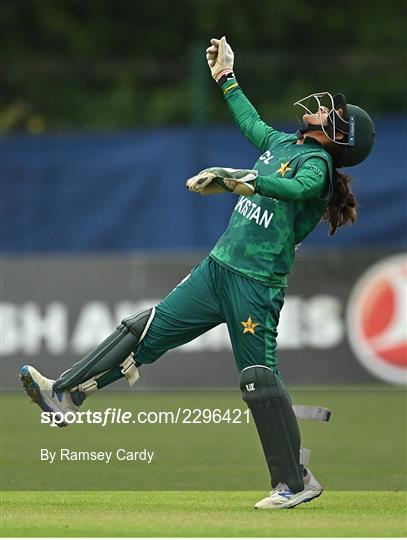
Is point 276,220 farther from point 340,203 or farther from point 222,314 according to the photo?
point 222,314

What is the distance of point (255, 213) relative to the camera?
8773 mm

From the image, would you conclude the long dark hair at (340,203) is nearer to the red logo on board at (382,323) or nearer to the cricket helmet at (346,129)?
the cricket helmet at (346,129)

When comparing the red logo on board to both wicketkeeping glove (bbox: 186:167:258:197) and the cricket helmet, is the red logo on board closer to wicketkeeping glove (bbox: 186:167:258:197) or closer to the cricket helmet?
the cricket helmet

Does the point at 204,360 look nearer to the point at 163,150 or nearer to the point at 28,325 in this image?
the point at 28,325

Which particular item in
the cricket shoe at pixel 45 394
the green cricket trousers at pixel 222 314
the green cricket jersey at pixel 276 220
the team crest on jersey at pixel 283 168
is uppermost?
the team crest on jersey at pixel 283 168

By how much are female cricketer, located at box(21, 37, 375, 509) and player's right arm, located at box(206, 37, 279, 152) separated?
13cm

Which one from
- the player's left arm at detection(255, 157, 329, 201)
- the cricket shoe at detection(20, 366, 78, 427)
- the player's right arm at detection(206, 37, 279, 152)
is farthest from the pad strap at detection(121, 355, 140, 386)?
the player's right arm at detection(206, 37, 279, 152)

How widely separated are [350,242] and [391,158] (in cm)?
122

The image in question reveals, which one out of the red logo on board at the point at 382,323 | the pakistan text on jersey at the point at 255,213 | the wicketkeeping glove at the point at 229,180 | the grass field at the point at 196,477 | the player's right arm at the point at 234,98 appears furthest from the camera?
the red logo on board at the point at 382,323

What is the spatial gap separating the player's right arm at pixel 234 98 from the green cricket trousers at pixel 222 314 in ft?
2.80

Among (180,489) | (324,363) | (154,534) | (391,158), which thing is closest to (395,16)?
(391,158)

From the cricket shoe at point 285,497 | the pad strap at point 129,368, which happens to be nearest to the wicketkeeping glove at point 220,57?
the pad strap at point 129,368

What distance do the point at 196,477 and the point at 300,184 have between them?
2.73 metres

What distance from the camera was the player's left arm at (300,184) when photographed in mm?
8242
